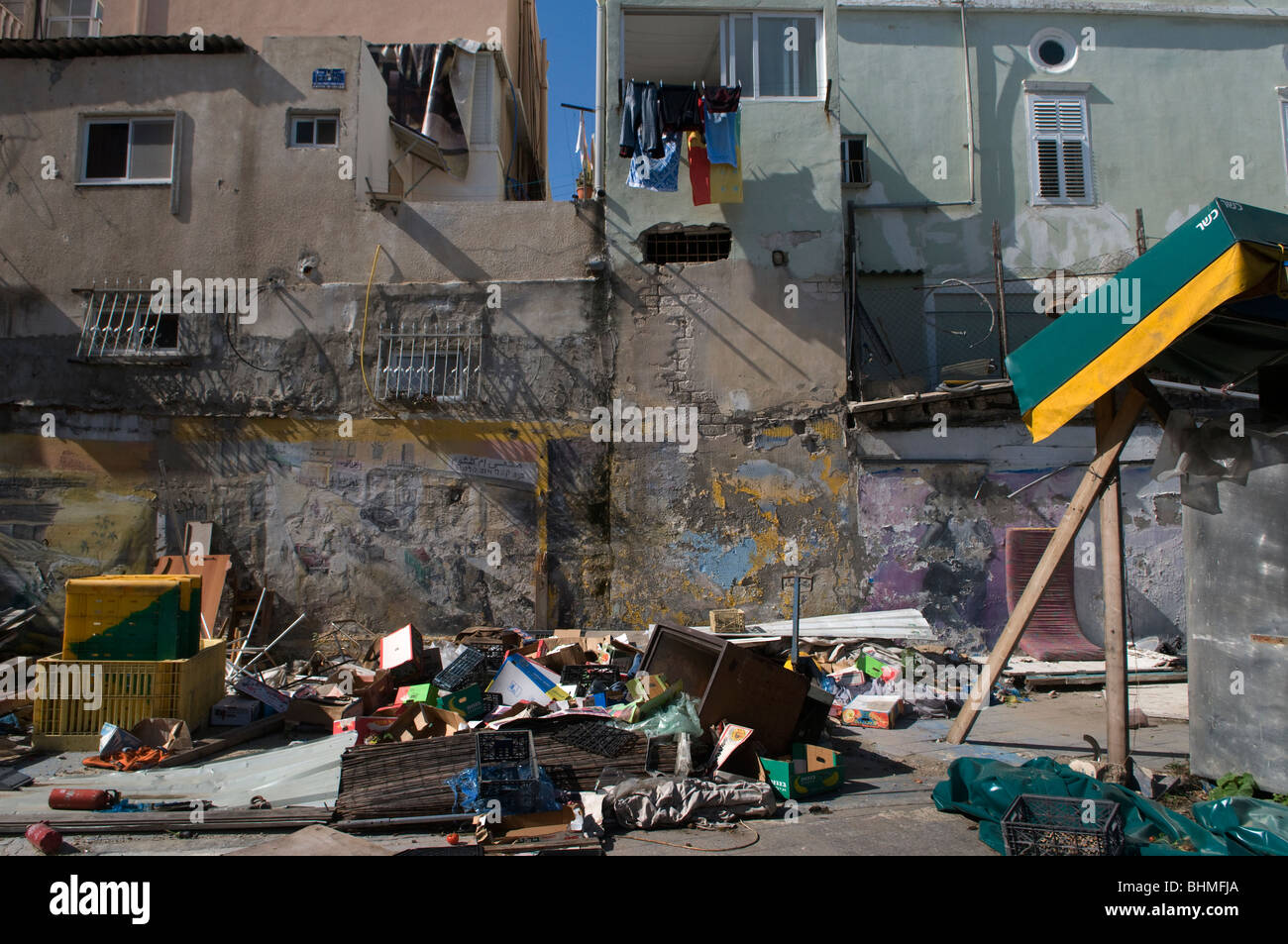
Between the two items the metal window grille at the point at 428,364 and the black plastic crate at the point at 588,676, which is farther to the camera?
the metal window grille at the point at 428,364

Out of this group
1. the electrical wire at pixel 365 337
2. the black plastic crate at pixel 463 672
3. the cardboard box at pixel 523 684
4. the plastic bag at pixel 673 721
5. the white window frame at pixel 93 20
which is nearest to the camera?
the plastic bag at pixel 673 721

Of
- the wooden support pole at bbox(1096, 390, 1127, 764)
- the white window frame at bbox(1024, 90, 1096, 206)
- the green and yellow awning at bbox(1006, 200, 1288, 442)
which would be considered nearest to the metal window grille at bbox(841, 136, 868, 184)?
the white window frame at bbox(1024, 90, 1096, 206)

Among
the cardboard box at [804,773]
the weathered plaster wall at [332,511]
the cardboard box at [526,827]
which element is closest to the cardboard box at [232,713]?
the weathered plaster wall at [332,511]

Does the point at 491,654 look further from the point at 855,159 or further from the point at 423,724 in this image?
the point at 855,159

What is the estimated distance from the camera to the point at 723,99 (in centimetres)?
1112

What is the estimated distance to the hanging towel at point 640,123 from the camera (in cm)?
1124

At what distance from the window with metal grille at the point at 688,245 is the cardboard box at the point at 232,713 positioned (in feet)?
24.2

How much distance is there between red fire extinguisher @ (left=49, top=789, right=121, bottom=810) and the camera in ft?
17.4

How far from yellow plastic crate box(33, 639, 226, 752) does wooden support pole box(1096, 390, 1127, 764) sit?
275 inches

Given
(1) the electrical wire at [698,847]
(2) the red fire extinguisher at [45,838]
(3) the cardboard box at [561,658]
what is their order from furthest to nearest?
1. (3) the cardboard box at [561,658]
2. (1) the electrical wire at [698,847]
3. (2) the red fire extinguisher at [45,838]

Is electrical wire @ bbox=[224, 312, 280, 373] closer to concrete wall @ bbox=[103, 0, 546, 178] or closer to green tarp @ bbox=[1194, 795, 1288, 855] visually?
concrete wall @ bbox=[103, 0, 546, 178]

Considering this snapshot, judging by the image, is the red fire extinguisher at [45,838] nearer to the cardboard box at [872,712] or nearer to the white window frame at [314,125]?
the cardboard box at [872,712]

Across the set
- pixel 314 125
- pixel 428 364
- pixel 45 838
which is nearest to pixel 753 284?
pixel 428 364

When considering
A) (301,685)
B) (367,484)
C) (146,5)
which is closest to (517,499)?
(367,484)
